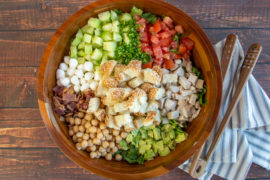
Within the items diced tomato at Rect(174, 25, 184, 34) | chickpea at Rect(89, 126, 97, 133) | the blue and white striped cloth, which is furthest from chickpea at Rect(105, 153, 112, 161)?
diced tomato at Rect(174, 25, 184, 34)

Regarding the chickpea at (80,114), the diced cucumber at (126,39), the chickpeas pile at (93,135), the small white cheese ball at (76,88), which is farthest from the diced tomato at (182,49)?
the chickpea at (80,114)

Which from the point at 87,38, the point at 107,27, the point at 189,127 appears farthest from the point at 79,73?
the point at 189,127

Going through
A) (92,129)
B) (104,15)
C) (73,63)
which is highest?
(104,15)

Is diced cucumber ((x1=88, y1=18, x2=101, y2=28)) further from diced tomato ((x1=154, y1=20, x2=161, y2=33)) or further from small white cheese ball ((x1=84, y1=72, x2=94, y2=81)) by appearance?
diced tomato ((x1=154, y1=20, x2=161, y2=33))

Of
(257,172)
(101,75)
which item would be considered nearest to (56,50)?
(101,75)

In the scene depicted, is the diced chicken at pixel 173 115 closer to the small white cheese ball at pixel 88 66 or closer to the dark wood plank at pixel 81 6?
the small white cheese ball at pixel 88 66

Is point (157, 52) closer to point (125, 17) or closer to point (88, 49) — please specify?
point (125, 17)
